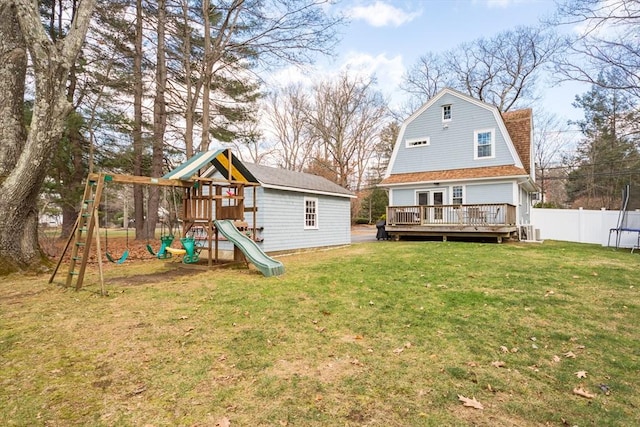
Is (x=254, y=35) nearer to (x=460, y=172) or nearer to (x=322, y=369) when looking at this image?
(x=460, y=172)

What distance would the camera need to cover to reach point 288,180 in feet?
41.2

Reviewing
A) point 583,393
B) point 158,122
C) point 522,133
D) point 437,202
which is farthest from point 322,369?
point 522,133

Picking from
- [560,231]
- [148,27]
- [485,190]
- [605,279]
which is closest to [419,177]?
[485,190]

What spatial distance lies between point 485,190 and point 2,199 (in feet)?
55.8

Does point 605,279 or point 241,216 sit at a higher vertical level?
point 241,216

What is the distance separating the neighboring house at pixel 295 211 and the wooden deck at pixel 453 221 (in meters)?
2.86

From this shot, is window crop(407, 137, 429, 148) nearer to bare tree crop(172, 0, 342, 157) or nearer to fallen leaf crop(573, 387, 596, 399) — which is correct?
bare tree crop(172, 0, 342, 157)

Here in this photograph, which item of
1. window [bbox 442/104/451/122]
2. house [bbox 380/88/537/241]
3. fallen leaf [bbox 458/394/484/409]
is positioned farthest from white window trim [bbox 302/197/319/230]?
fallen leaf [bbox 458/394/484/409]

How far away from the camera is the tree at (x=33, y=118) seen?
22.6 ft

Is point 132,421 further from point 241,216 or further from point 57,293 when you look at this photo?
point 241,216

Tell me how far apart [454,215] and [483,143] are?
162 inches

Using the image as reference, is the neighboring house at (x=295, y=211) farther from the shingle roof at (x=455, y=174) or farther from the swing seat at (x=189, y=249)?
the shingle roof at (x=455, y=174)

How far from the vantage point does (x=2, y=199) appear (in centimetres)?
704

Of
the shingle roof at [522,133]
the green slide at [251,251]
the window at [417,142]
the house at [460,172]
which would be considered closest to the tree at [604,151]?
the shingle roof at [522,133]
